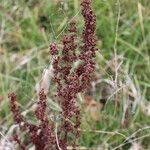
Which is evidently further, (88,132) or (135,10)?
(135,10)

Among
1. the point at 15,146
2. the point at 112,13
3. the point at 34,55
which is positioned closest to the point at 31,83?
the point at 34,55

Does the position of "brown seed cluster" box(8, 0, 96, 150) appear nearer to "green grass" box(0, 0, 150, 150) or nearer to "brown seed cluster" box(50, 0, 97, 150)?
"brown seed cluster" box(50, 0, 97, 150)

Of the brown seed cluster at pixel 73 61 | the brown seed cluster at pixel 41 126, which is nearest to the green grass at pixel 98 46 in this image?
the brown seed cluster at pixel 41 126

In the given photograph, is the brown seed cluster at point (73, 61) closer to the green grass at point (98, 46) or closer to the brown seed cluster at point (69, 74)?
the brown seed cluster at point (69, 74)

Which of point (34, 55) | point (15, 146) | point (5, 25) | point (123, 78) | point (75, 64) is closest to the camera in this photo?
point (75, 64)

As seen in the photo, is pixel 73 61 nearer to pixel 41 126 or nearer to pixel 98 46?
pixel 41 126

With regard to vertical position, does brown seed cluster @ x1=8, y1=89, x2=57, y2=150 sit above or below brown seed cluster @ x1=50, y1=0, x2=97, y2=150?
below

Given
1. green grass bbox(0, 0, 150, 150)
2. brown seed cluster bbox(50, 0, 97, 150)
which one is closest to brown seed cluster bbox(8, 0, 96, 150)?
brown seed cluster bbox(50, 0, 97, 150)

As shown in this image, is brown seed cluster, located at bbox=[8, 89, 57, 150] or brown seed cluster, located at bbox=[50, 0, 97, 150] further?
brown seed cluster, located at bbox=[8, 89, 57, 150]

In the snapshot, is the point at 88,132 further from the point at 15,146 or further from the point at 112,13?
the point at 112,13
